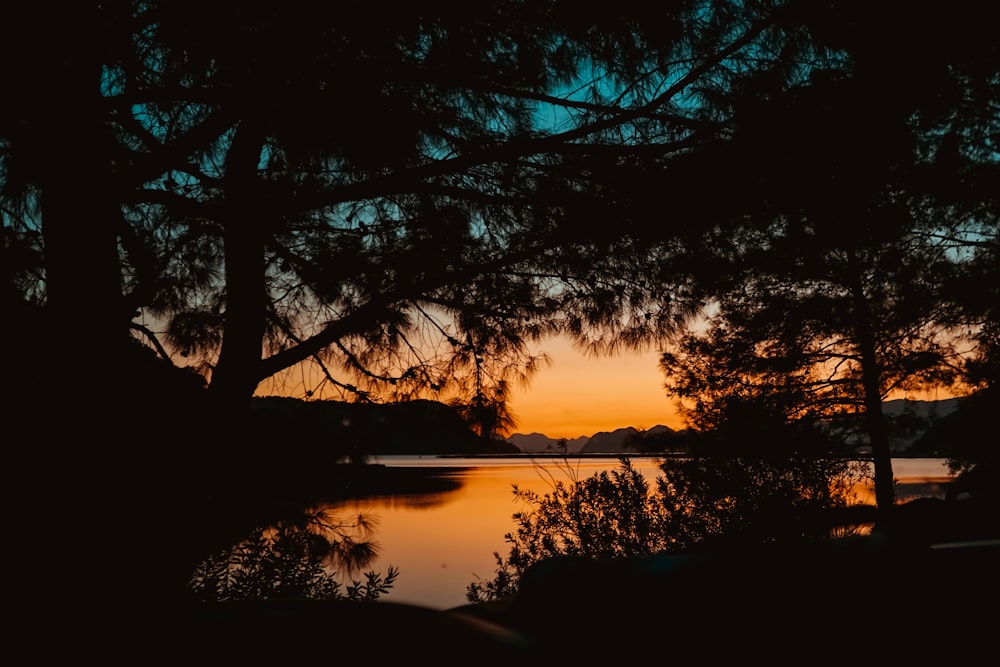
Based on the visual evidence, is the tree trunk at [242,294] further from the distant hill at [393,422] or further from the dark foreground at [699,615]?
the dark foreground at [699,615]

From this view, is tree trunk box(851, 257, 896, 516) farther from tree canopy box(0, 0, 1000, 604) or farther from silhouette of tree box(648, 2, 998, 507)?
tree canopy box(0, 0, 1000, 604)

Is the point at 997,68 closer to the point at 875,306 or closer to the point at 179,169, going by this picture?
the point at 179,169

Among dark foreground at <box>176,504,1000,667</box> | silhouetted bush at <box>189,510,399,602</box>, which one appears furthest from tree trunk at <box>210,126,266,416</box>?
dark foreground at <box>176,504,1000,667</box>

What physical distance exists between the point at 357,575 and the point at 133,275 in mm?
2030

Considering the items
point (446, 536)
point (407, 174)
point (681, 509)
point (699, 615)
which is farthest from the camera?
point (446, 536)

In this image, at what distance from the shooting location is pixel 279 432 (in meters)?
2.98

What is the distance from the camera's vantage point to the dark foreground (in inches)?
39.0

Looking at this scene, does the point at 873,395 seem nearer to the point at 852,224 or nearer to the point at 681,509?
the point at 681,509

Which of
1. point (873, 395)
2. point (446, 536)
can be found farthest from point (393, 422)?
point (446, 536)

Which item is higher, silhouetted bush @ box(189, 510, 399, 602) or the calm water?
silhouetted bush @ box(189, 510, 399, 602)

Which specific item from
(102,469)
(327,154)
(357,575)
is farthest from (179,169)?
(357,575)

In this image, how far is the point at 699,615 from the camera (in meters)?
1.38

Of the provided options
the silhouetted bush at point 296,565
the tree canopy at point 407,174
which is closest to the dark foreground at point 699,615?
the tree canopy at point 407,174

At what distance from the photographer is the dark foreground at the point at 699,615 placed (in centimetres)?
99
